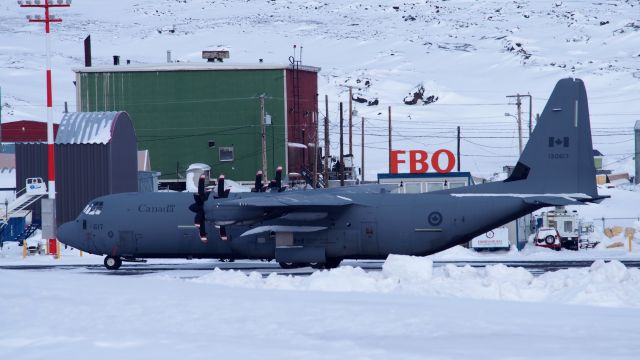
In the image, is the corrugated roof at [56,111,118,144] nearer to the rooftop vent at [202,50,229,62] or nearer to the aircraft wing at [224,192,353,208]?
the aircraft wing at [224,192,353,208]

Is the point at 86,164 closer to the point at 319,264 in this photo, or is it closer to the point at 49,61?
the point at 49,61

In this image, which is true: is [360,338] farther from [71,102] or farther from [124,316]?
[71,102]

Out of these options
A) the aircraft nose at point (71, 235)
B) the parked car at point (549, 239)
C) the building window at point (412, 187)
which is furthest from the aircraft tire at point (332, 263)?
the parked car at point (549, 239)

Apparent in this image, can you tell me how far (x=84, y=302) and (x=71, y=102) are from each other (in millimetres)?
127100

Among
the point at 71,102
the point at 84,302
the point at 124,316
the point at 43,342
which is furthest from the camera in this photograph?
the point at 71,102

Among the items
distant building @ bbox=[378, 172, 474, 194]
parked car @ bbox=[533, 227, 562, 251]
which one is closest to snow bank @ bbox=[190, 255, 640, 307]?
distant building @ bbox=[378, 172, 474, 194]

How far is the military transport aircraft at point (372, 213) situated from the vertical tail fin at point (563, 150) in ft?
0.12

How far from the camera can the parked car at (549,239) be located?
5106 cm

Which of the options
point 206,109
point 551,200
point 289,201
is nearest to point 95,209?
point 289,201

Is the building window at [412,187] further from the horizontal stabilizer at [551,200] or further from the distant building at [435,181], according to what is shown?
the horizontal stabilizer at [551,200]

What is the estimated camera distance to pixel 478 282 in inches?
1096

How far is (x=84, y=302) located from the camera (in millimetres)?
21875

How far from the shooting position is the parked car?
51.1 metres

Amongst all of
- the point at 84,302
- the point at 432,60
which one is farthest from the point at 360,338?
the point at 432,60
